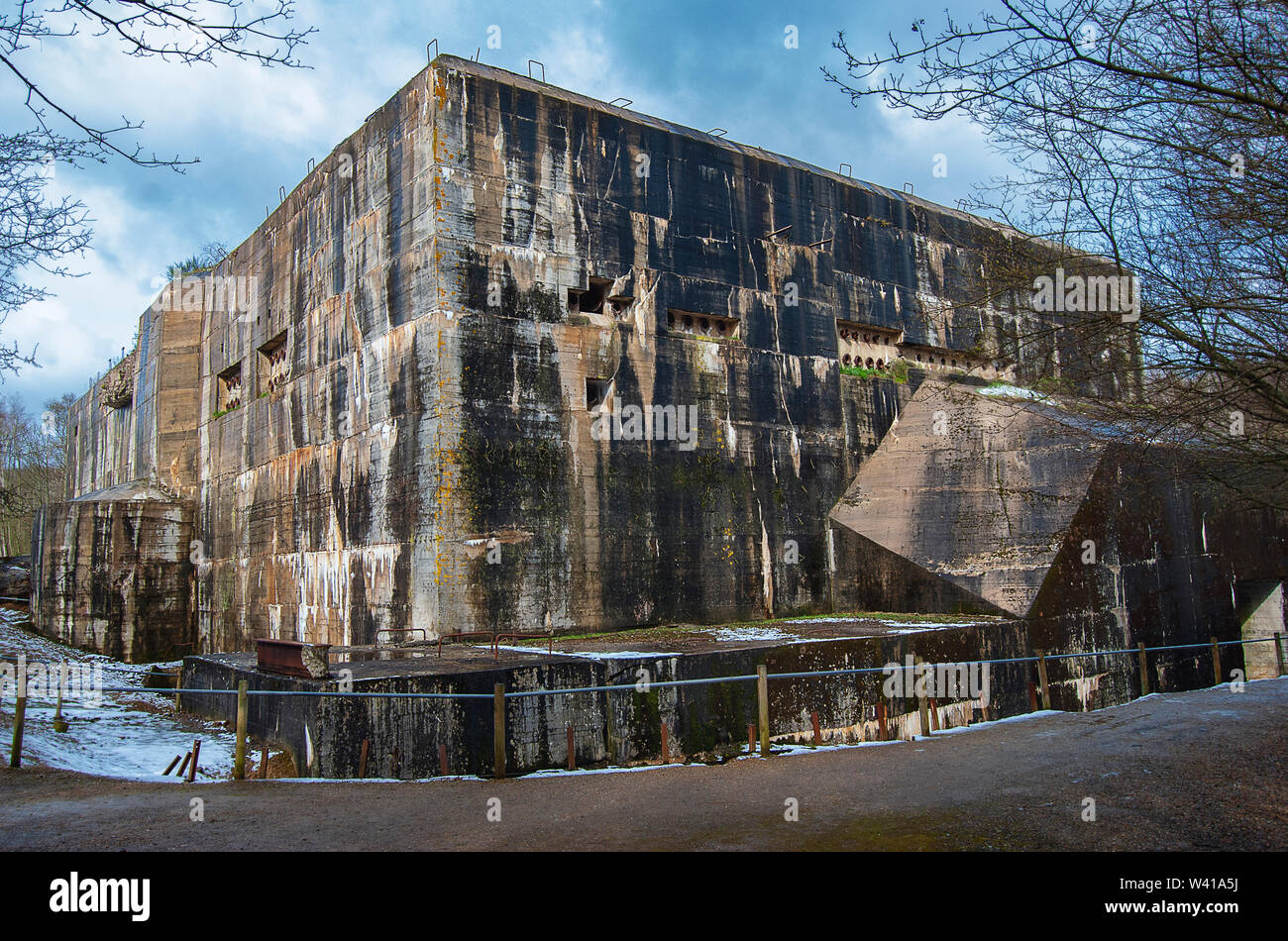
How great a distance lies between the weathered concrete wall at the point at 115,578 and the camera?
62.9 ft

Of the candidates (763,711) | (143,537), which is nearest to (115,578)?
(143,537)

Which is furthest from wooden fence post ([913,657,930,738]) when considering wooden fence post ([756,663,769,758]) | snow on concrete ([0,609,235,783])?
snow on concrete ([0,609,235,783])

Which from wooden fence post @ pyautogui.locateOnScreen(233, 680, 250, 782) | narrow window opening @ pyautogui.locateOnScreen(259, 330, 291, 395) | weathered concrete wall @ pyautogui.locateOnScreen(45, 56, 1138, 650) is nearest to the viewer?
wooden fence post @ pyautogui.locateOnScreen(233, 680, 250, 782)

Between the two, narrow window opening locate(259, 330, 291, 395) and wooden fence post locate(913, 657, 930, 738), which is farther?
narrow window opening locate(259, 330, 291, 395)

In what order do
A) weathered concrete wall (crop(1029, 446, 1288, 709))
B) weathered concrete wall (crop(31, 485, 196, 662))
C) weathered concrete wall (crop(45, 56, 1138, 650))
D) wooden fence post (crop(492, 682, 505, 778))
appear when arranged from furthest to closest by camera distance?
weathered concrete wall (crop(31, 485, 196, 662)) < weathered concrete wall (crop(1029, 446, 1288, 709)) < weathered concrete wall (crop(45, 56, 1138, 650)) < wooden fence post (crop(492, 682, 505, 778))

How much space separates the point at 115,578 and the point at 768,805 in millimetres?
17737

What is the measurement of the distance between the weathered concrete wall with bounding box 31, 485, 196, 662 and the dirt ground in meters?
12.6

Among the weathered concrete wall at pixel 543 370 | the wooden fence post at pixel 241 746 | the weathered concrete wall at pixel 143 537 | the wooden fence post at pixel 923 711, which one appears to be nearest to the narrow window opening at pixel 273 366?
the weathered concrete wall at pixel 543 370

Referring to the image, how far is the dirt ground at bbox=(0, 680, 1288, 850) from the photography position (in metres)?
5.65

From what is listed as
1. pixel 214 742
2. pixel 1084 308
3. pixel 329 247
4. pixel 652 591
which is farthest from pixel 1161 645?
pixel 329 247

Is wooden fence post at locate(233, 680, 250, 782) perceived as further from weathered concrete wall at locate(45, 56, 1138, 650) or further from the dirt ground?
weathered concrete wall at locate(45, 56, 1138, 650)

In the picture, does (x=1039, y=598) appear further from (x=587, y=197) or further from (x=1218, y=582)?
(x=587, y=197)

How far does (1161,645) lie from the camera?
15750 mm

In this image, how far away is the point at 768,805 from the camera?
6.71 m
